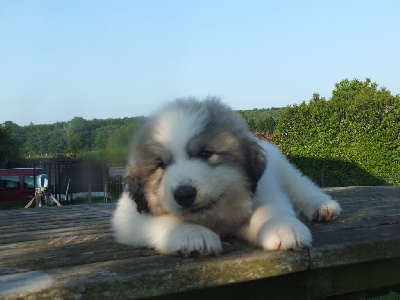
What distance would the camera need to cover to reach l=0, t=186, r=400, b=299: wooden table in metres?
1.71

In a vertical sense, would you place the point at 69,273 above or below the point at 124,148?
below

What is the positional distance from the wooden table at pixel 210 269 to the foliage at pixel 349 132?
11613mm

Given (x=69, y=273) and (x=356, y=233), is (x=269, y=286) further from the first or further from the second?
(x=69, y=273)

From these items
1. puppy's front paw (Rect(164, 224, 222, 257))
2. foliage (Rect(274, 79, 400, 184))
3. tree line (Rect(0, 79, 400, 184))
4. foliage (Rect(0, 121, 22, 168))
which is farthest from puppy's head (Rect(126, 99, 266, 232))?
foliage (Rect(0, 121, 22, 168))

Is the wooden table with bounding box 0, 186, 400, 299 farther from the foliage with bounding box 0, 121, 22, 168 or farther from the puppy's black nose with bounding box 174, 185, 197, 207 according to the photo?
the foliage with bounding box 0, 121, 22, 168

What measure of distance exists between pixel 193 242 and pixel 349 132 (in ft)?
47.4

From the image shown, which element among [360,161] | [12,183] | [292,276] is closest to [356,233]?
[292,276]

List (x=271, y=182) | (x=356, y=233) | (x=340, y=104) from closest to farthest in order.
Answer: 1. (x=356, y=233)
2. (x=271, y=182)
3. (x=340, y=104)

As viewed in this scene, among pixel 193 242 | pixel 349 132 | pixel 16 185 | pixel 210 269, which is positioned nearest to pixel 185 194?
pixel 193 242

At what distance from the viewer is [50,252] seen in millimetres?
A: 2381

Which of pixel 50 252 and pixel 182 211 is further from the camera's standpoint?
pixel 50 252

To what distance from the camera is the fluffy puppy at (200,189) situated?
2127mm

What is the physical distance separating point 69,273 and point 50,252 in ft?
2.03

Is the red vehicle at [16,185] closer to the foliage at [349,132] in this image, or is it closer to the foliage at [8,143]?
the foliage at [8,143]
